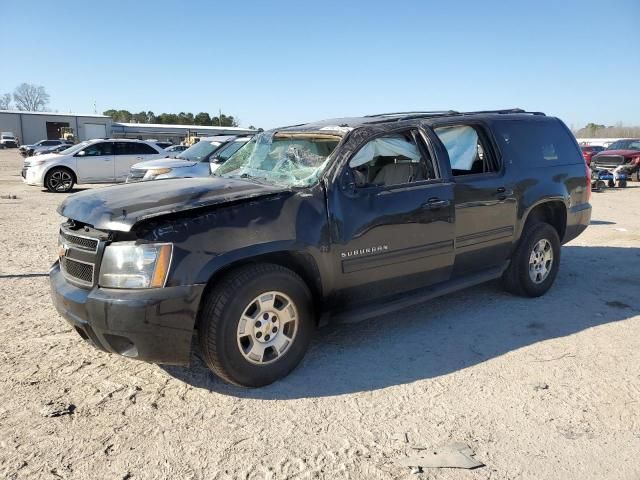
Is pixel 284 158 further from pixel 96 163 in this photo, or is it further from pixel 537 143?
pixel 96 163

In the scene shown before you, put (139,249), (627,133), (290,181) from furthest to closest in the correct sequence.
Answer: (627,133)
(290,181)
(139,249)

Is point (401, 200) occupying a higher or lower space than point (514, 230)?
higher

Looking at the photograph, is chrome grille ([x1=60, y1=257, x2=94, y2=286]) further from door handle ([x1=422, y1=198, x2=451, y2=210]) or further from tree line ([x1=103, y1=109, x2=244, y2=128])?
tree line ([x1=103, y1=109, x2=244, y2=128])

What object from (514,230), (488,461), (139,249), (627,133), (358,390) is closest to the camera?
(488,461)

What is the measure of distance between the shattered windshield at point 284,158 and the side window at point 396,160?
32 cm

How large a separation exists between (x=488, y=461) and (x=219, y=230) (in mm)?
2001

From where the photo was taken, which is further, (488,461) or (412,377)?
(412,377)

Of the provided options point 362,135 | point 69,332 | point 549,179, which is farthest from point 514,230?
point 69,332

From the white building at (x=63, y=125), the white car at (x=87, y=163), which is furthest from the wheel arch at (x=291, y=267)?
the white building at (x=63, y=125)

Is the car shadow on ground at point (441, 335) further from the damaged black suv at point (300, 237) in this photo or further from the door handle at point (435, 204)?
the door handle at point (435, 204)

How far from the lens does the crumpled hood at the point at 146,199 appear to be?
3.16m

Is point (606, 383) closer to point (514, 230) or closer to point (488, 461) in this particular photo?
point (488, 461)

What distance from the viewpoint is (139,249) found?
308 cm

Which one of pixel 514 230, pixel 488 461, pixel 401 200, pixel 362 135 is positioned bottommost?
pixel 488 461
